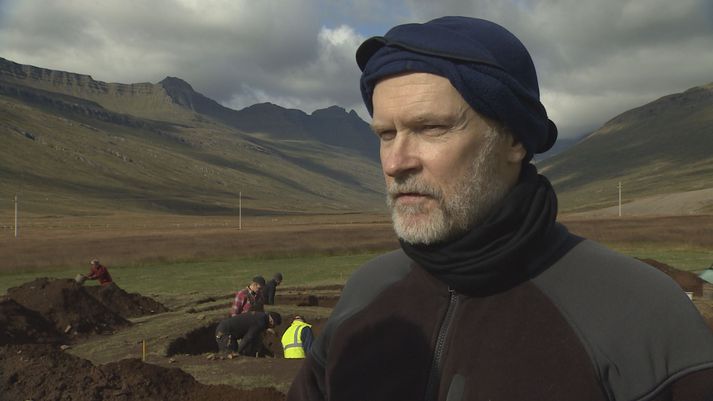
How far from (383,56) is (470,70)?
32cm

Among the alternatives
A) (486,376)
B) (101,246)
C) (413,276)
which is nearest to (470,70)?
(413,276)

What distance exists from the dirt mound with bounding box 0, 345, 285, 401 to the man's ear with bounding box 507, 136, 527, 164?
7989mm

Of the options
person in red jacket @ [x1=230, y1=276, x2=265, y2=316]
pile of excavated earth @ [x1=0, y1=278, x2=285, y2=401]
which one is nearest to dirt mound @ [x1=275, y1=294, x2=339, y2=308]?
person in red jacket @ [x1=230, y1=276, x2=265, y2=316]

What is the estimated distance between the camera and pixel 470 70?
1.85 m

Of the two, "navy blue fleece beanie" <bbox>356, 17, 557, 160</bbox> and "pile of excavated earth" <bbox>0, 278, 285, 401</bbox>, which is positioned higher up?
"navy blue fleece beanie" <bbox>356, 17, 557, 160</bbox>

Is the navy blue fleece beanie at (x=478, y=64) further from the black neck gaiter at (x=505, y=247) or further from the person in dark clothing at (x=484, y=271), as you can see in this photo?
the black neck gaiter at (x=505, y=247)

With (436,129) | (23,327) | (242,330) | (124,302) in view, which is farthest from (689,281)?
(436,129)

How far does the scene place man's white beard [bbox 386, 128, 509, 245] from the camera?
188cm

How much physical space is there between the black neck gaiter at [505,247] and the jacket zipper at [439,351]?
0.06 meters

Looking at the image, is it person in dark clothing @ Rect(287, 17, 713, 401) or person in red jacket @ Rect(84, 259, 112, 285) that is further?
person in red jacket @ Rect(84, 259, 112, 285)

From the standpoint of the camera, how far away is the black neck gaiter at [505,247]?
183 centimetres

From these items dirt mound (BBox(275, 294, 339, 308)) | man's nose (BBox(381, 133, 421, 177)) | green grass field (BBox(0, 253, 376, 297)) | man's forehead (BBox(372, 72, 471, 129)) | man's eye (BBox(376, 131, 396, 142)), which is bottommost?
green grass field (BBox(0, 253, 376, 297))

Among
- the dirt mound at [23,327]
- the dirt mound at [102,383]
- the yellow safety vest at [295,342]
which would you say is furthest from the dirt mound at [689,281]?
the dirt mound at [23,327]

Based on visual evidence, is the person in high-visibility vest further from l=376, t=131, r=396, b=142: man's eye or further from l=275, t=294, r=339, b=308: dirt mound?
l=376, t=131, r=396, b=142: man's eye
